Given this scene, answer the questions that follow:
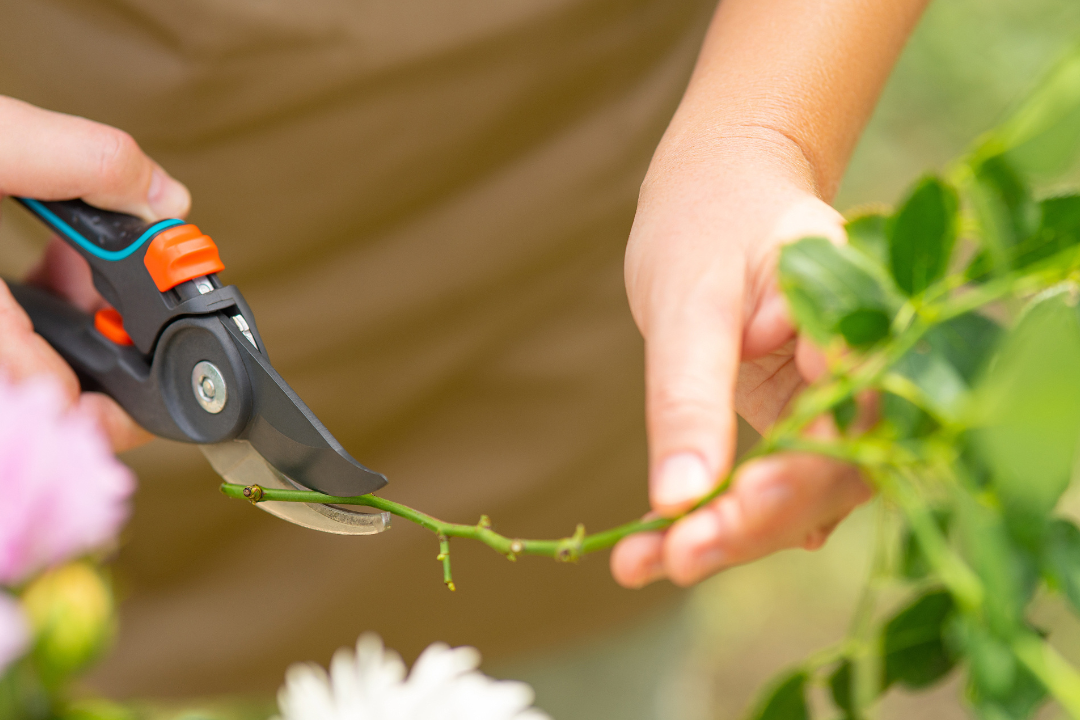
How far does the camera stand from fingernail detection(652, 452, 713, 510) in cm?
27

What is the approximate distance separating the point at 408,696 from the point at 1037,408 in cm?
16

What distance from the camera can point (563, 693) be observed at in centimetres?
93

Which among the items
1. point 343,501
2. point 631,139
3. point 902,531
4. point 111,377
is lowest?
point 902,531

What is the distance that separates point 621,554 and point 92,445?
18 centimetres

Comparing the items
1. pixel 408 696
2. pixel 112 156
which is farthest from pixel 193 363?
pixel 408 696

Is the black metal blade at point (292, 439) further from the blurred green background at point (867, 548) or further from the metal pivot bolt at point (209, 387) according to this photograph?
the blurred green background at point (867, 548)

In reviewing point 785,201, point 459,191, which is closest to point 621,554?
point 785,201

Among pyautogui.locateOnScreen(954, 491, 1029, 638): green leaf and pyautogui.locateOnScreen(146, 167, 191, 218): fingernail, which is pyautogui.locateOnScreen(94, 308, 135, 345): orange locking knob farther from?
pyautogui.locateOnScreen(954, 491, 1029, 638): green leaf

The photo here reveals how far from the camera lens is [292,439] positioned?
0.38 meters

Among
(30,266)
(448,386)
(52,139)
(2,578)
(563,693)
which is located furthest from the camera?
(563,693)

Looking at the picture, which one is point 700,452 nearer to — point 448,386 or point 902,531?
point 902,531

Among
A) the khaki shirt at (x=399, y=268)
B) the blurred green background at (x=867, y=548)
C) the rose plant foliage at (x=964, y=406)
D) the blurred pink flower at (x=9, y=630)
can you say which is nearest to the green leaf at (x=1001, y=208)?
the rose plant foliage at (x=964, y=406)

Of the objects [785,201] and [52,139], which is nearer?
[785,201]

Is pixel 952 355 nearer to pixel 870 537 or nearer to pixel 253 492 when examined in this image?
pixel 253 492
